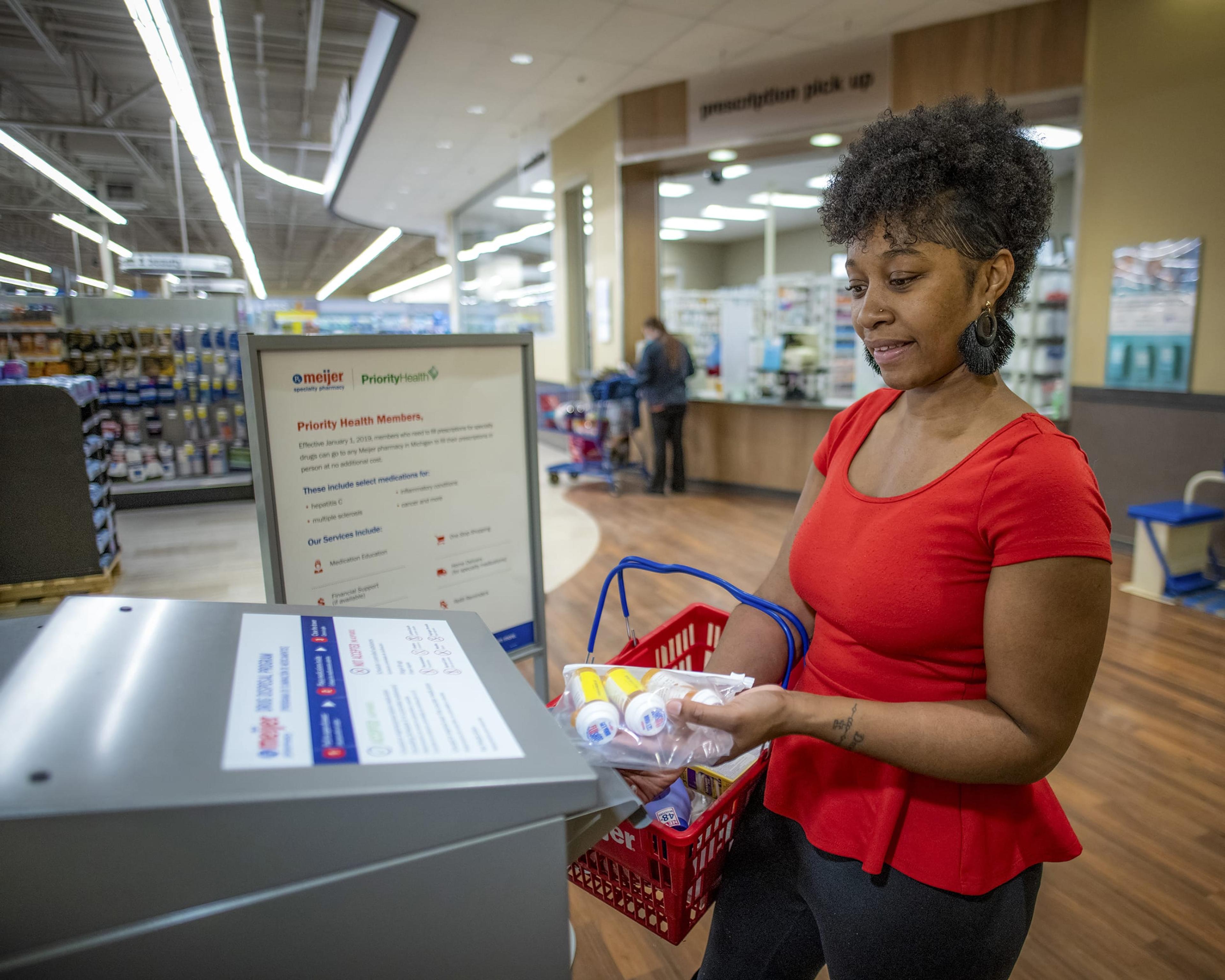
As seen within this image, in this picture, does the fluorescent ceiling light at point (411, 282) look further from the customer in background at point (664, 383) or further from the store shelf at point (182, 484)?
the customer in background at point (664, 383)

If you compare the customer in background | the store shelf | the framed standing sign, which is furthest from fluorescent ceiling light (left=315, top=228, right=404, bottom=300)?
the framed standing sign

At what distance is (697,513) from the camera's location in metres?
6.50

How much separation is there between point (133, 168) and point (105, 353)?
749 centimetres

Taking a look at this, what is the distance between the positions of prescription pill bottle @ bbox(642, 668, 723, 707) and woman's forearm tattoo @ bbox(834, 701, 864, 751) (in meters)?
0.14

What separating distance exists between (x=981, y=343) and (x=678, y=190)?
11.4 metres

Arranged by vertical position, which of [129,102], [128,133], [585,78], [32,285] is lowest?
[32,285]

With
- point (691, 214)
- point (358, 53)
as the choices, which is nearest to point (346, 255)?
point (691, 214)

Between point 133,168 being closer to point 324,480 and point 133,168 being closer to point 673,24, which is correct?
point 673,24

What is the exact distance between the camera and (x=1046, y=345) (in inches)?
224

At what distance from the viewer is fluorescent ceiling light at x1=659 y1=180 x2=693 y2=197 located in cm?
1095

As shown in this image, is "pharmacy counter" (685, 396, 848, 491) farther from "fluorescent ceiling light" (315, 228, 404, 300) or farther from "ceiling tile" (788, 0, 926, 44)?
"fluorescent ceiling light" (315, 228, 404, 300)

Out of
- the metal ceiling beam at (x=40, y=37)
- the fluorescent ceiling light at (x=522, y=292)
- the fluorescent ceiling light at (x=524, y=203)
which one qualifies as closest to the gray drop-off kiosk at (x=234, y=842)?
the metal ceiling beam at (x=40, y=37)

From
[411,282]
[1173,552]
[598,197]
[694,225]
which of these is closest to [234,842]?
[1173,552]

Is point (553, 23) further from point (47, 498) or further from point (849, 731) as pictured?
point (849, 731)
